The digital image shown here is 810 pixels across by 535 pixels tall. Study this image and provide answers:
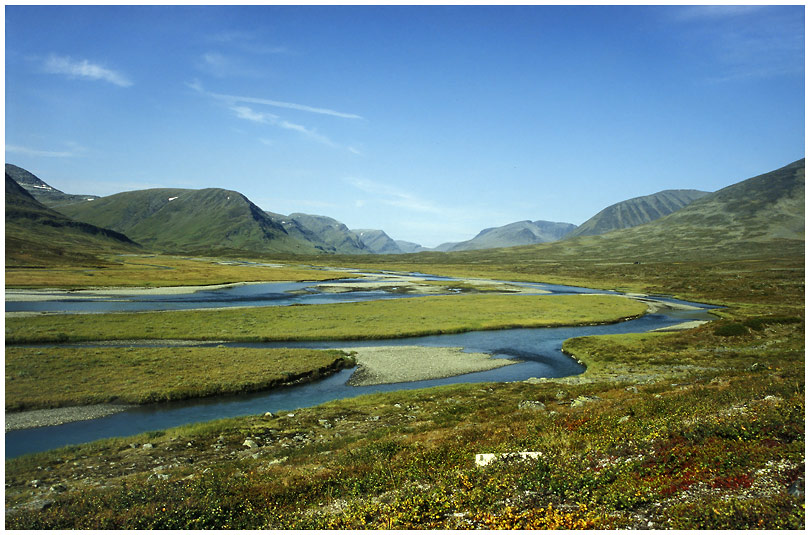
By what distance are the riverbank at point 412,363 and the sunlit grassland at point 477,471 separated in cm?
1511

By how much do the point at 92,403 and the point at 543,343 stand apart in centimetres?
5211

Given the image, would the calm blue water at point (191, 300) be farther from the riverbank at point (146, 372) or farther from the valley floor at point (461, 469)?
the valley floor at point (461, 469)

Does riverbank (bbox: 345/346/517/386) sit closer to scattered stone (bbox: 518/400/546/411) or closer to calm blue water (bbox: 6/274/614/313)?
scattered stone (bbox: 518/400/546/411)

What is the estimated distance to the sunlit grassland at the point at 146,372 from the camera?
3506 centimetres

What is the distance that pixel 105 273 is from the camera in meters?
150

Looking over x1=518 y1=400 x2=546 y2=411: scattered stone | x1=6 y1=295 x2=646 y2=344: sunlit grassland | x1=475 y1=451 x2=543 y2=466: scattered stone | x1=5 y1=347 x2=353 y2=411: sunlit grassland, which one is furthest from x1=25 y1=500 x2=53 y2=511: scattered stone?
x1=6 y1=295 x2=646 y2=344: sunlit grassland

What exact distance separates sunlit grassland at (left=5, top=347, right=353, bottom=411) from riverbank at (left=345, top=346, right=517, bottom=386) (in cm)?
335

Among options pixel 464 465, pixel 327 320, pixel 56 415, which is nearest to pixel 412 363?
pixel 327 320

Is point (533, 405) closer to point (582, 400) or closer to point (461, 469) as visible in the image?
point (582, 400)

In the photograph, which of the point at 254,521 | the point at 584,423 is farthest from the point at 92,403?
the point at 584,423

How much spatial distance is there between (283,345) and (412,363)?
753 inches

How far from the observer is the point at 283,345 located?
57656 millimetres

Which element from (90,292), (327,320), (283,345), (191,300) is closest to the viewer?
(283,345)

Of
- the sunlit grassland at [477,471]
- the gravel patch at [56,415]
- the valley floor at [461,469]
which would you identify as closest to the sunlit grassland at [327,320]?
the gravel patch at [56,415]
